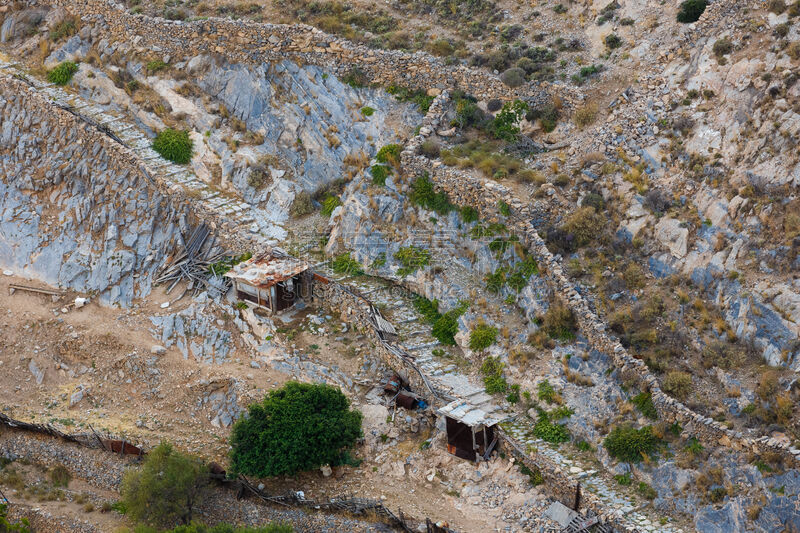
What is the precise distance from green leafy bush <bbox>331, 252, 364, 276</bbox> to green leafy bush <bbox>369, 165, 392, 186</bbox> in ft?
8.50

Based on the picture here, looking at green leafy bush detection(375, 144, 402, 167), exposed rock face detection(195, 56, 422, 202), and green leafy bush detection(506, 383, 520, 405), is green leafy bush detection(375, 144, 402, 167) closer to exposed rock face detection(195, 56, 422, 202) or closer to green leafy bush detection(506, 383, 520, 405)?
exposed rock face detection(195, 56, 422, 202)

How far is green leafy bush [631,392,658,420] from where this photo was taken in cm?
2014

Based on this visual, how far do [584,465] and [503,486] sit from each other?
2029mm

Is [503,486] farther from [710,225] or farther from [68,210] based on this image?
[68,210]

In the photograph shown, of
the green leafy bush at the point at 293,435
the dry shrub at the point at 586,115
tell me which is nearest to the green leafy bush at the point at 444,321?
the green leafy bush at the point at 293,435

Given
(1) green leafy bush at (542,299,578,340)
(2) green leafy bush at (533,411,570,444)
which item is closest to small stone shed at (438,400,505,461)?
(2) green leafy bush at (533,411,570,444)

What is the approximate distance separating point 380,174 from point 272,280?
16.7 feet

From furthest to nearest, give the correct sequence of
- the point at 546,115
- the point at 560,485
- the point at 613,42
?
the point at 613,42
the point at 546,115
the point at 560,485

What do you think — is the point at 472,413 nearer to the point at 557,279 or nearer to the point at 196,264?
the point at 557,279

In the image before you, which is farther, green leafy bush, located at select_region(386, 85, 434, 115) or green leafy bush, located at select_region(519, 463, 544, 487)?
green leafy bush, located at select_region(386, 85, 434, 115)

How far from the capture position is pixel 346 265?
26.6 metres

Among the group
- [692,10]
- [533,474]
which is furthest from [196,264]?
[692,10]

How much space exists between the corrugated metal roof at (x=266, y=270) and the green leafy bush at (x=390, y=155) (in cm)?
434

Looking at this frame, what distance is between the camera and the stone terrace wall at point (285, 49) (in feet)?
96.6
